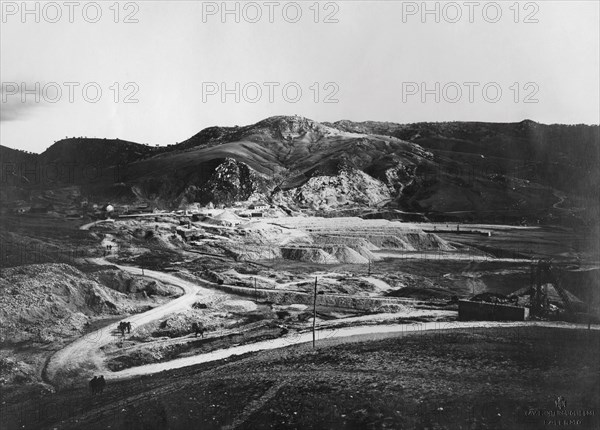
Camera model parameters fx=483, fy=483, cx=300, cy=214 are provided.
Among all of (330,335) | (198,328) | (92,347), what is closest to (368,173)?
(330,335)

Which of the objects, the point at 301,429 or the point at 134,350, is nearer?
the point at 301,429

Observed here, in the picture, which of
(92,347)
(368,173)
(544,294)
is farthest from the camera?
(368,173)

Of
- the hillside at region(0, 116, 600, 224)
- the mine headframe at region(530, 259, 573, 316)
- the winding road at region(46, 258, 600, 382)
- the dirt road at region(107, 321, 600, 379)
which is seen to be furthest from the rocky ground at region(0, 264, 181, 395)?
the hillside at region(0, 116, 600, 224)

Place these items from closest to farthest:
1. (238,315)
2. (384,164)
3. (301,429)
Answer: (301,429), (238,315), (384,164)

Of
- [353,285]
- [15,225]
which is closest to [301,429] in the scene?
[353,285]

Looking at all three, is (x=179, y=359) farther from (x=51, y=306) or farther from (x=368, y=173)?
(x=368, y=173)

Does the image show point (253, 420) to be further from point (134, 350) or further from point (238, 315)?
point (238, 315)
